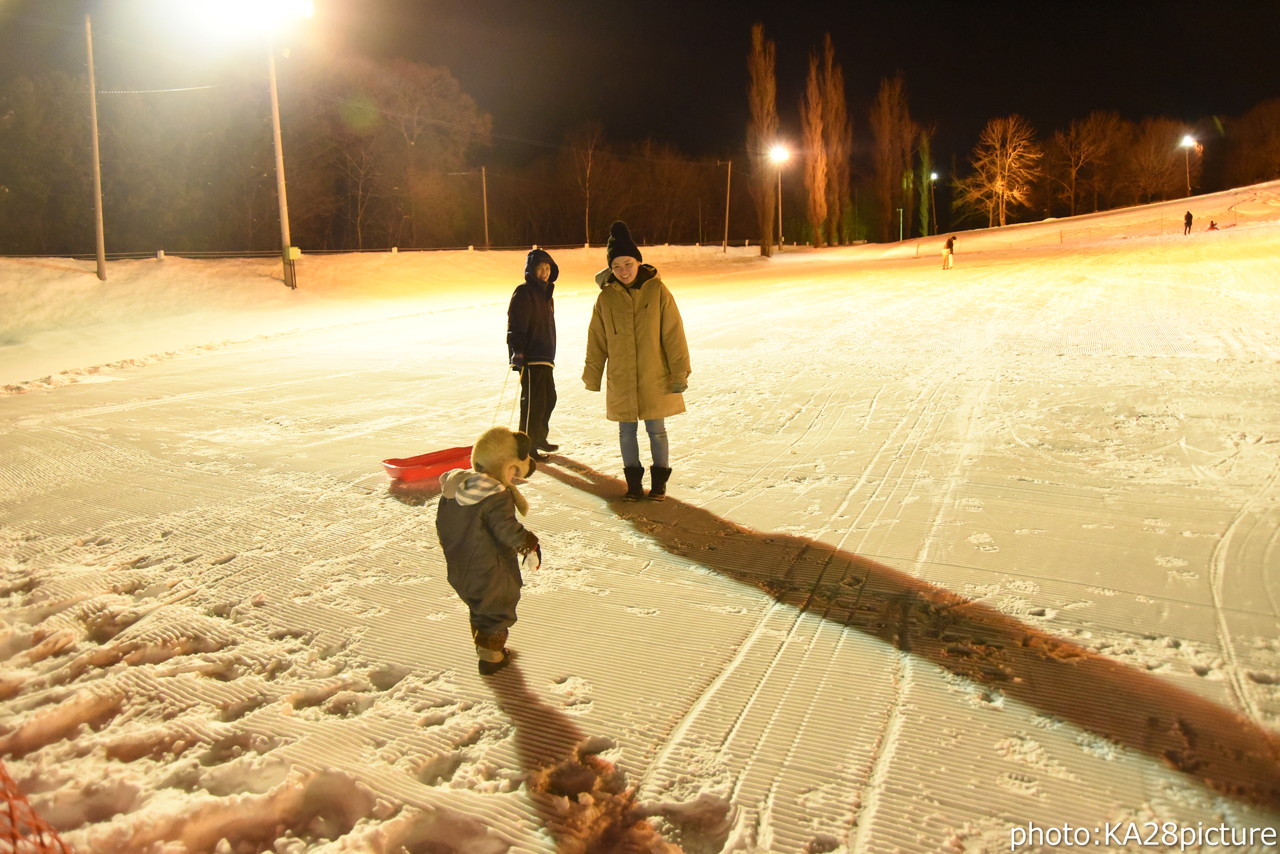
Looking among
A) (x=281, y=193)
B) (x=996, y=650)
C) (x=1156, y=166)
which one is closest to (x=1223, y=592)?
(x=996, y=650)

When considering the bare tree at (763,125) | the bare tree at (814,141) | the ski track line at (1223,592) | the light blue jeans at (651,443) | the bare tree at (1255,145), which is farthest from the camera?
the bare tree at (1255,145)

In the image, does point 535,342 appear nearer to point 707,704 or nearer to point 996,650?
point 707,704

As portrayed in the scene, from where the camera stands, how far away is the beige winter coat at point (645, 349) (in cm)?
530

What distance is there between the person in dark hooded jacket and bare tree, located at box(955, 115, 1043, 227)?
58.0m

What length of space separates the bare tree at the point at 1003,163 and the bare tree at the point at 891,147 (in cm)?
517

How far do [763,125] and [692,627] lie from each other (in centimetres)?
4684

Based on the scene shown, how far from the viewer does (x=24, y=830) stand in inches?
96.5

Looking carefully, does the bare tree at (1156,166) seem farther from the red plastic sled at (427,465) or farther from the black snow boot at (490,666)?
the black snow boot at (490,666)

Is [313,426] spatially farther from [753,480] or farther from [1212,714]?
[1212,714]

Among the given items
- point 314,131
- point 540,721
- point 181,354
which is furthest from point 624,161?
point 540,721

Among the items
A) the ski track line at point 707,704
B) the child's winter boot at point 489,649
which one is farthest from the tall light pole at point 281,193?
the ski track line at point 707,704

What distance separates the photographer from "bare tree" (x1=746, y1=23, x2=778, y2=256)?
4591 centimetres

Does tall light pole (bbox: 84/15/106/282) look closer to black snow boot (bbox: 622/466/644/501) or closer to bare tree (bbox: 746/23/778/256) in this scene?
black snow boot (bbox: 622/466/644/501)

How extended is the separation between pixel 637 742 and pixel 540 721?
0.38 m
